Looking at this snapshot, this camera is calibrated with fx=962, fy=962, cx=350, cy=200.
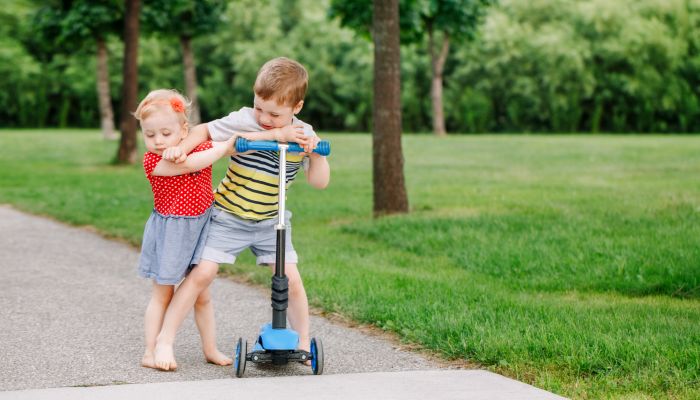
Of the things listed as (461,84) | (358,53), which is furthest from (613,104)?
(358,53)

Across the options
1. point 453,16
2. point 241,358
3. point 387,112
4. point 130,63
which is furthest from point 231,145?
point 453,16

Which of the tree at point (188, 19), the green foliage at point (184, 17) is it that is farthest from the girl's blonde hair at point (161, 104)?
the tree at point (188, 19)

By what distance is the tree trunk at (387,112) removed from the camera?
34.7ft

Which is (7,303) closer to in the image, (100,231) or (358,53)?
(100,231)

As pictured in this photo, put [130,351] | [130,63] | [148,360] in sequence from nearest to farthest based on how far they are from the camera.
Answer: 1. [148,360]
2. [130,351]
3. [130,63]

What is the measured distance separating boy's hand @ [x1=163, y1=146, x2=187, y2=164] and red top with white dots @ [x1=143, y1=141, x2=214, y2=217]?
0.54ft

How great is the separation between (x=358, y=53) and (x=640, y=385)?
4557 cm

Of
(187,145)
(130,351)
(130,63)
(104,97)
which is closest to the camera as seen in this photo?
(187,145)

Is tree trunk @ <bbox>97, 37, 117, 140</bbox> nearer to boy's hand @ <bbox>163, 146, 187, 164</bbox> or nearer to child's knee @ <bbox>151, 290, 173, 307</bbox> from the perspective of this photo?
child's knee @ <bbox>151, 290, 173, 307</bbox>

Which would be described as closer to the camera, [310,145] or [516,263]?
[310,145]

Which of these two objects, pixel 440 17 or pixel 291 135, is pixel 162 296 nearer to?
pixel 291 135

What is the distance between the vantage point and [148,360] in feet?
15.9

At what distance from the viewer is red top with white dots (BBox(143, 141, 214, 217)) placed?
186 inches

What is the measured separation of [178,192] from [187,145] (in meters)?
0.25
